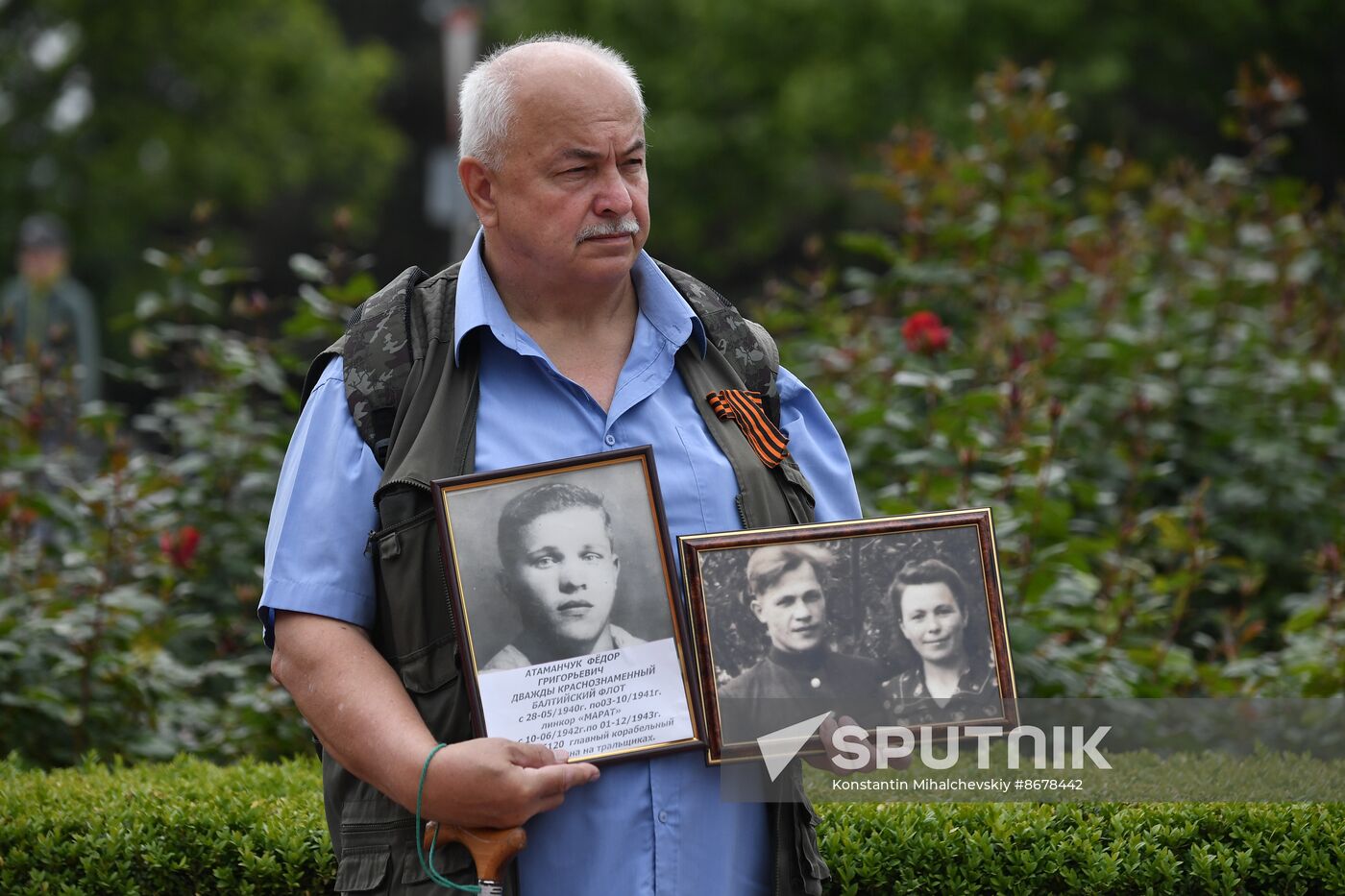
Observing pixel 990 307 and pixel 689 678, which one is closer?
pixel 689 678

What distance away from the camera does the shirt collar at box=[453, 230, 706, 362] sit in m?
2.58

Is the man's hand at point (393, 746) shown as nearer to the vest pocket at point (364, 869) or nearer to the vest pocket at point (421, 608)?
the vest pocket at point (421, 608)

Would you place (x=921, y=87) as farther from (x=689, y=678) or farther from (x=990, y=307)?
(x=689, y=678)

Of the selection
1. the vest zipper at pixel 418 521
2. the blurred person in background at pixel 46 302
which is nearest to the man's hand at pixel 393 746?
the vest zipper at pixel 418 521

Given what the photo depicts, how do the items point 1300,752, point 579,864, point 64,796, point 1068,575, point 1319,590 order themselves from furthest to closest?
point 1319,590
point 1068,575
point 1300,752
point 64,796
point 579,864

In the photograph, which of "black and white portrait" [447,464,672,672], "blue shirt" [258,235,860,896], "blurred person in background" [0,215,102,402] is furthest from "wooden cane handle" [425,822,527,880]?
"blurred person in background" [0,215,102,402]

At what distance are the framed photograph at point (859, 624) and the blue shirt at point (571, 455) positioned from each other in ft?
0.40

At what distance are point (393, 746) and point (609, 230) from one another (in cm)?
88

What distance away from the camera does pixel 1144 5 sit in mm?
17625

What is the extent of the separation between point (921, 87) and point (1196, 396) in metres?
12.2

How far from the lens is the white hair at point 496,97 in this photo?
2.57 metres

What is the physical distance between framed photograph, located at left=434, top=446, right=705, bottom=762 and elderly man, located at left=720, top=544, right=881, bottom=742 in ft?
0.32

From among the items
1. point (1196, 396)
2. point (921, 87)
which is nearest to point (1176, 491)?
point (1196, 396)

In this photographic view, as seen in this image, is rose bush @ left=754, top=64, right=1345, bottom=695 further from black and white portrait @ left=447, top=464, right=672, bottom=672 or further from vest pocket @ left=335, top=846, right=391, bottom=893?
vest pocket @ left=335, top=846, right=391, bottom=893
